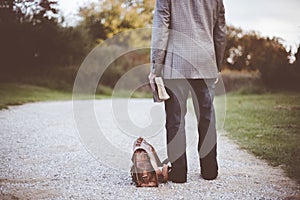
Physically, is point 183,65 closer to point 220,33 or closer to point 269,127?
point 220,33

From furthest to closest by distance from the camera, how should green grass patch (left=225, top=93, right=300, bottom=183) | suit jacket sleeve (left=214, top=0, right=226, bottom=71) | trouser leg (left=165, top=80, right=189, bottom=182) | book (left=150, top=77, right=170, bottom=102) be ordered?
green grass patch (left=225, top=93, right=300, bottom=183) < suit jacket sleeve (left=214, top=0, right=226, bottom=71) < trouser leg (left=165, top=80, right=189, bottom=182) < book (left=150, top=77, right=170, bottom=102)

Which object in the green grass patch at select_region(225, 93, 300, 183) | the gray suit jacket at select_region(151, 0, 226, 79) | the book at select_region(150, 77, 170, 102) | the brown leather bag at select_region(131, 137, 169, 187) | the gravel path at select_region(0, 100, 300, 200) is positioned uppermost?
the gray suit jacket at select_region(151, 0, 226, 79)

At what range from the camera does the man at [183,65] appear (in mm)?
3117

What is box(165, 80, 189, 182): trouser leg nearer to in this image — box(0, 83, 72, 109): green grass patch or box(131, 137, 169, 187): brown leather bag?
box(131, 137, 169, 187): brown leather bag

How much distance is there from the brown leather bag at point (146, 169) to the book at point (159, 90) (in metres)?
0.43

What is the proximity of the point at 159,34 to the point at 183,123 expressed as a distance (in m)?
0.73

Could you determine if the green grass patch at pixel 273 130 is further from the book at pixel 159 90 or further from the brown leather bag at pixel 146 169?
the book at pixel 159 90

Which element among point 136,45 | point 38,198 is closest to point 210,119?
point 38,198

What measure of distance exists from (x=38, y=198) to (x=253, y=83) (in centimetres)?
1164

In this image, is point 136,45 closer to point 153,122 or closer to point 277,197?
point 153,122

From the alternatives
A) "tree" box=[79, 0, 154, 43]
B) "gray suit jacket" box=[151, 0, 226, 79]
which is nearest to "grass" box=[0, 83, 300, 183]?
"gray suit jacket" box=[151, 0, 226, 79]

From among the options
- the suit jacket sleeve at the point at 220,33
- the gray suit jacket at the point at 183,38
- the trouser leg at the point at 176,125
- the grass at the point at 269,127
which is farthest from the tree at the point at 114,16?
the trouser leg at the point at 176,125

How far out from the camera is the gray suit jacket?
10.2 ft

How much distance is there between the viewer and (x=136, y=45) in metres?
16.8
